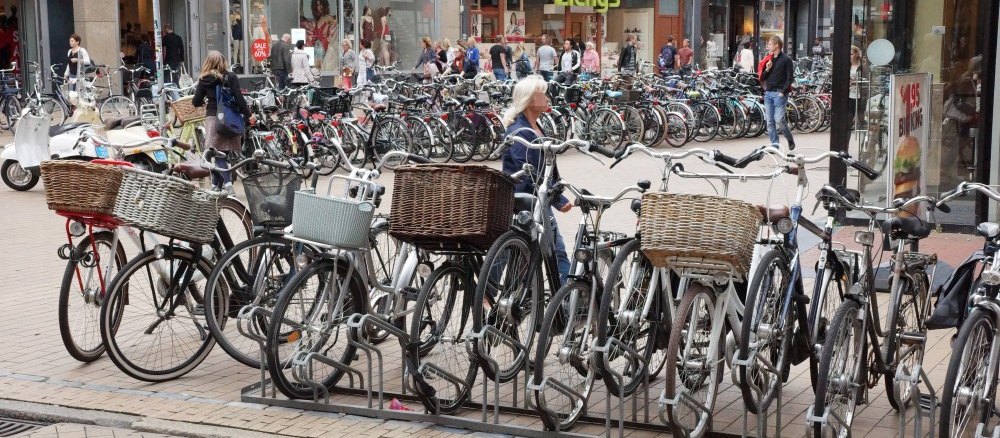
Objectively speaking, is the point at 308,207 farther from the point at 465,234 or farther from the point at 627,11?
the point at 627,11

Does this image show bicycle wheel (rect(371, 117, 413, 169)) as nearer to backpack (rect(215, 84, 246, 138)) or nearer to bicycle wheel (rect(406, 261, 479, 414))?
backpack (rect(215, 84, 246, 138))

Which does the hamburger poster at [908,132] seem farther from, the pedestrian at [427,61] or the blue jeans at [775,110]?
the pedestrian at [427,61]

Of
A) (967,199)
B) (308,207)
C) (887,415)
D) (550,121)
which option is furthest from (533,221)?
(550,121)

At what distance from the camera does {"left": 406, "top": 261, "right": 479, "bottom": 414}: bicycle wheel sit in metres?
5.62

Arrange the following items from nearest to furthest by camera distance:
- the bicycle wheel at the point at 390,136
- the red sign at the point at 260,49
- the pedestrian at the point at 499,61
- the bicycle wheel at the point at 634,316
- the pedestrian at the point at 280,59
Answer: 1. the bicycle wheel at the point at 634,316
2. the bicycle wheel at the point at 390,136
3. the pedestrian at the point at 280,59
4. the red sign at the point at 260,49
5. the pedestrian at the point at 499,61

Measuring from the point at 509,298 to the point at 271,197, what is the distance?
4.78ft

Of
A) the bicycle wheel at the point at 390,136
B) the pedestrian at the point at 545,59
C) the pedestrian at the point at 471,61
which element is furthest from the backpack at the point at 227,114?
the pedestrian at the point at 545,59

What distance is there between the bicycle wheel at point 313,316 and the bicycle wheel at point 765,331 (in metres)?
1.86

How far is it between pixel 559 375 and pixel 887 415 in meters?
1.50

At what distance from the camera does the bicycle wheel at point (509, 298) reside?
559 centimetres

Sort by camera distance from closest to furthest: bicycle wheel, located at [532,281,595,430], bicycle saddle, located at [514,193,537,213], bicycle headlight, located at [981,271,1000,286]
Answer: bicycle headlight, located at [981,271,1000,286] → bicycle wheel, located at [532,281,595,430] → bicycle saddle, located at [514,193,537,213]

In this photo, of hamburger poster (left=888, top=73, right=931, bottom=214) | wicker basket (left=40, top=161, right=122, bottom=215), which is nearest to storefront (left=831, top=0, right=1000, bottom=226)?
hamburger poster (left=888, top=73, right=931, bottom=214)

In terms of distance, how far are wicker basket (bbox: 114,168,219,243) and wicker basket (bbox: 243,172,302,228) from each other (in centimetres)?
32

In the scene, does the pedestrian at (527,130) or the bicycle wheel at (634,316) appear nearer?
the bicycle wheel at (634,316)
